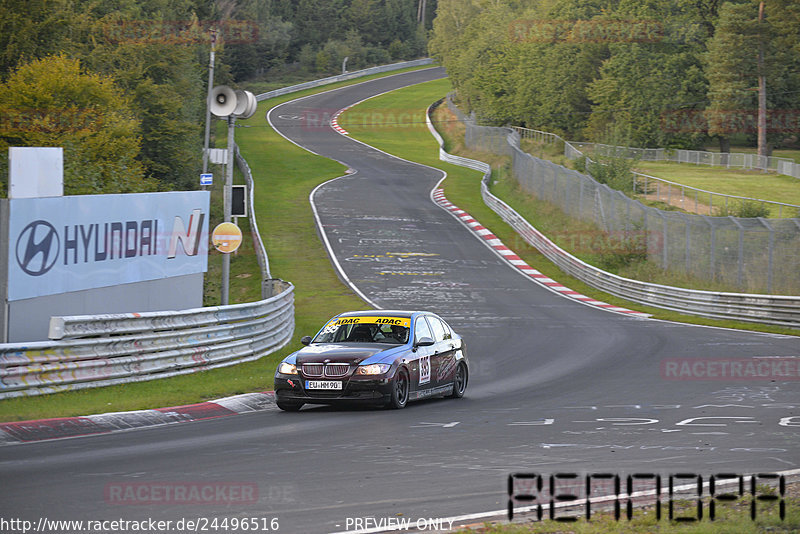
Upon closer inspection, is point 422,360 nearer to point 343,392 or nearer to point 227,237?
point 343,392

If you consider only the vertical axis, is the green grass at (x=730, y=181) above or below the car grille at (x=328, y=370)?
above

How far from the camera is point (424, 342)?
14.6 metres

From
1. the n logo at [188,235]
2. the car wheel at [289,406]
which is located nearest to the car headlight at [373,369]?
the car wheel at [289,406]

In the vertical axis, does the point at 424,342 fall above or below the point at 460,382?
above

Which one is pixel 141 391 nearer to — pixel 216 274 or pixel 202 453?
pixel 202 453

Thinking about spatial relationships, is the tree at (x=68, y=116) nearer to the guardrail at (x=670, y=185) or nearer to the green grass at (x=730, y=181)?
the guardrail at (x=670, y=185)

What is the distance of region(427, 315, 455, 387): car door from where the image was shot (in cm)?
1503

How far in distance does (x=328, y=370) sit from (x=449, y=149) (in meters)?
69.5

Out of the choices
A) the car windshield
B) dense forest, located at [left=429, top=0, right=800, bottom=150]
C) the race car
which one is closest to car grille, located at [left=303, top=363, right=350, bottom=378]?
the race car

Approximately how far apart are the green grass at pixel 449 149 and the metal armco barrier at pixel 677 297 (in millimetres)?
285

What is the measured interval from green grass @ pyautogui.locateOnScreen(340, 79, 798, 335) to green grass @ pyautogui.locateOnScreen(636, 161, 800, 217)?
1023cm

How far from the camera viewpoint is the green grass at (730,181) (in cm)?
5256

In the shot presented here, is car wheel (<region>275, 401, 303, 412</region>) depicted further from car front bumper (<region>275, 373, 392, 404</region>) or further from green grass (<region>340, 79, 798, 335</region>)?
green grass (<region>340, 79, 798, 335</region>)

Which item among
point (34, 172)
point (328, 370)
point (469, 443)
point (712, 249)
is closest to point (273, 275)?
point (712, 249)
